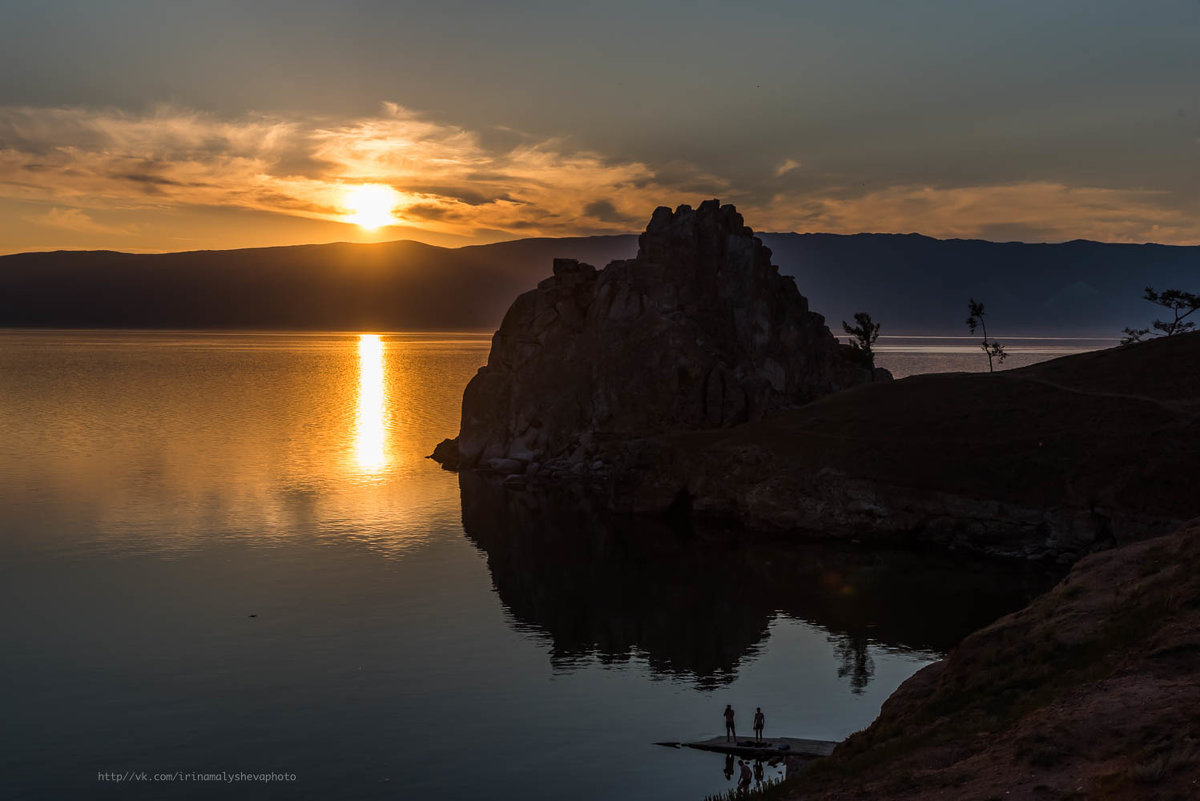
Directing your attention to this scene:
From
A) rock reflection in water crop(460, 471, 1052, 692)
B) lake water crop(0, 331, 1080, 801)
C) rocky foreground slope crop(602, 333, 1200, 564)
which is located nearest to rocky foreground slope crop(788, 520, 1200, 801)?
lake water crop(0, 331, 1080, 801)

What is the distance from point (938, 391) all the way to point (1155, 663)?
259 feet

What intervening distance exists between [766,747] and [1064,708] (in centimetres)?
1681

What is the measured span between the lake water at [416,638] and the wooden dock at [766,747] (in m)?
1.18

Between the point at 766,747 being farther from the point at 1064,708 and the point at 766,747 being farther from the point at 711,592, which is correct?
the point at 711,592

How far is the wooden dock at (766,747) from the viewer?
42000mm

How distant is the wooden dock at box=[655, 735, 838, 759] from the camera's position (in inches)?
1654

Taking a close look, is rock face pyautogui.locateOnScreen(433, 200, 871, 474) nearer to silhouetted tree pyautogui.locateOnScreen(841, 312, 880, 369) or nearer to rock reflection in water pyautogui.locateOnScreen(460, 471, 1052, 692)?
rock reflection in water pyautogui.locateOnScreen(460, 471, 1052, 692)

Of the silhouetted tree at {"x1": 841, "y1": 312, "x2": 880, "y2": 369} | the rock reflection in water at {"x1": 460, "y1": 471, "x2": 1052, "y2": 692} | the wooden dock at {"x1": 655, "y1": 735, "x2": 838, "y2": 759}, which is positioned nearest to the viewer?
the wooden dock at {"x1": 655, "y1": 735, "x2": 838, "y2": 759}

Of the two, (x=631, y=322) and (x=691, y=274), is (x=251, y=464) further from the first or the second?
(x=691, y=274)

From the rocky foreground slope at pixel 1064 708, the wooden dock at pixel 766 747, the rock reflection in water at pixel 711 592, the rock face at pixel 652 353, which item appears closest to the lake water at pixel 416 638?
the rock reflection in water at pixel 711 592

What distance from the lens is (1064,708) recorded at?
2853 centimetres

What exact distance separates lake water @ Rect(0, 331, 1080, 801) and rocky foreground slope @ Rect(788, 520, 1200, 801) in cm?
1199

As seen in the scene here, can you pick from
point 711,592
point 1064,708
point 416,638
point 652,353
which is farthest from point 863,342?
point 1064,708

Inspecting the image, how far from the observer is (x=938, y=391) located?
10550 cm
